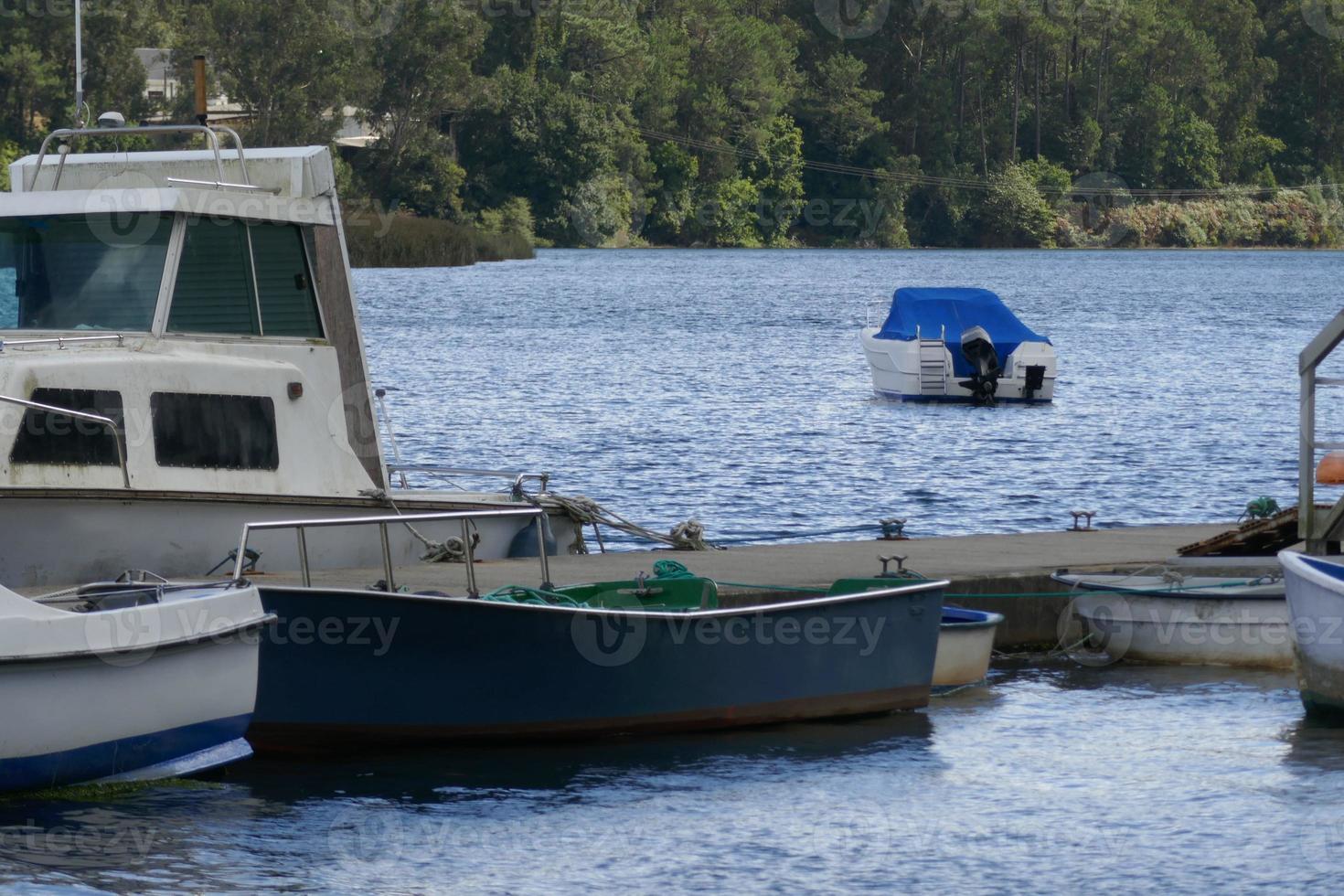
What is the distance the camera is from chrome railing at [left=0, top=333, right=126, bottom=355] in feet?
42.5

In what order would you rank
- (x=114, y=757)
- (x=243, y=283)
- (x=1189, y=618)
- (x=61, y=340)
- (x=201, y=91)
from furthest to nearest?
1. (x=201, y=91)
2. (x=1189, y=618)
3. (x=243, y=283)
4. (x=61, y=340)
5. (x=114, y=757)

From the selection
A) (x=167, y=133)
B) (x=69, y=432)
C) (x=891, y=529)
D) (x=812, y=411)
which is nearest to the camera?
(x=69, y=432)

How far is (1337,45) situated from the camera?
176875mm

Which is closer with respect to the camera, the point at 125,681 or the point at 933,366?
the point at 125,681

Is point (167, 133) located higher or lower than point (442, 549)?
higher

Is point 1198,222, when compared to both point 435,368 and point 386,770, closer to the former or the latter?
point 435,368

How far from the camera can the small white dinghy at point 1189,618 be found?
15.0 metres

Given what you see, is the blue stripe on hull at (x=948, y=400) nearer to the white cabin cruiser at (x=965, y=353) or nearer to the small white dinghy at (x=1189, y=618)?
the white cabin cruiser at (x=965, y=353)

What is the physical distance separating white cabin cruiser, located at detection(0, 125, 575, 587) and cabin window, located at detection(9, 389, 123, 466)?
0.03 feet

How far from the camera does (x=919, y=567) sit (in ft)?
52.3

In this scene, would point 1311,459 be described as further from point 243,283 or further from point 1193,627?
point 243,283

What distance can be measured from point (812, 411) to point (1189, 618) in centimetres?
2894

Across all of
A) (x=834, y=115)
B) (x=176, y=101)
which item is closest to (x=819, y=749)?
(x=176, y=101)

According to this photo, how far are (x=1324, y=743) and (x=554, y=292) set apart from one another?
8511 centimetres
